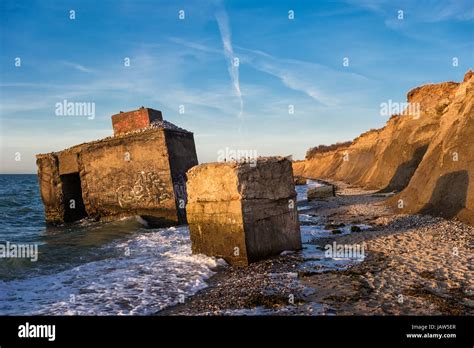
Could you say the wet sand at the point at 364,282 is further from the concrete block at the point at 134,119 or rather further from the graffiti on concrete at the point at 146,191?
the concrete block at the point at 134,119

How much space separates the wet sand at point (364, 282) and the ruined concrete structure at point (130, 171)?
5636 millimetres

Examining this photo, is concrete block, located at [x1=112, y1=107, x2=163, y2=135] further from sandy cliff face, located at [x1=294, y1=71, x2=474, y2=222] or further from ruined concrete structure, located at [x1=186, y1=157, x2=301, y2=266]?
sandy cliff face, located at [x1=294, y1=71, x2=474, y2=222]

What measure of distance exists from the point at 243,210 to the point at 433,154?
8.42 meters

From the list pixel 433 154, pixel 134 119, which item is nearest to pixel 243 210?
pixel 134 119

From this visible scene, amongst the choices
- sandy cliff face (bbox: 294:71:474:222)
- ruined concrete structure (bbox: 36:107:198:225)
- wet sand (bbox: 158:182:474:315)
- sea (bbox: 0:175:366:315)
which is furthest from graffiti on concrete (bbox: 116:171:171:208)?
sandy cliff face (bbox: 294:71:474:222)

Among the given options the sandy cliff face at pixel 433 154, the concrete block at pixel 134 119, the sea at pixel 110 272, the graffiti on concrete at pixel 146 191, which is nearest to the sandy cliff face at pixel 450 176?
the sandy cliff face at pixel 433 154

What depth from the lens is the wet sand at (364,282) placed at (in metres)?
3.96

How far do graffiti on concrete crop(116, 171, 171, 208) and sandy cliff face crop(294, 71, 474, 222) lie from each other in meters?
7.65

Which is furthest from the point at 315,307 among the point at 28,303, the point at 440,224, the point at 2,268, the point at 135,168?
the point at 135,168

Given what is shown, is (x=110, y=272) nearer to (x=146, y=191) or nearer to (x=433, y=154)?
(x=146, y=191)
